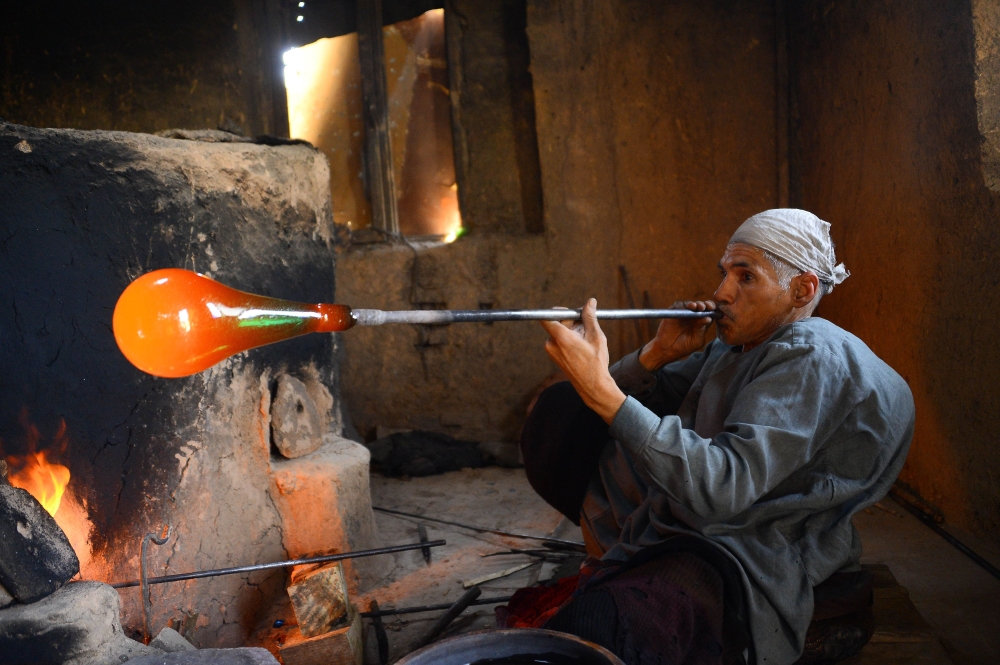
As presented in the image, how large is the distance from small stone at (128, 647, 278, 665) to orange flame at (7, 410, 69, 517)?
0.69 metres

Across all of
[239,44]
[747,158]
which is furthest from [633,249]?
[239,44]

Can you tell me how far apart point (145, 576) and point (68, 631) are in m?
0.56

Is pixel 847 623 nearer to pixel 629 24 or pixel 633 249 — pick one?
→ pixel 633 249

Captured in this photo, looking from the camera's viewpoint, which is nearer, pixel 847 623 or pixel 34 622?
pixel 34 622

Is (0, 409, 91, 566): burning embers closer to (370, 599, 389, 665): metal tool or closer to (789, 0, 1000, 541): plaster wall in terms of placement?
(370, 599, 389, 665): metal tool

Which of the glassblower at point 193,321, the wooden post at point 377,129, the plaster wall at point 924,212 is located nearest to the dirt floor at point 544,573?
the plaster wall at point 924,212

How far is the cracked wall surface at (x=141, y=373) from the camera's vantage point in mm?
2238

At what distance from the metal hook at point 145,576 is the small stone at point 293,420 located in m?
0.59

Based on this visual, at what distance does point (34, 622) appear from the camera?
1.78 metres

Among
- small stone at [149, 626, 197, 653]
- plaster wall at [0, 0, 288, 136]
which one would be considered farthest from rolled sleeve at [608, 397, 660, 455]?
plaster wall at [0, 0, 288, 136]

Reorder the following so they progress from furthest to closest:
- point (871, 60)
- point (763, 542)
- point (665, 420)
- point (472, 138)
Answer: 1. point (472, 138)
2. point (871, 60)
3. point (763, 542)
4. point (665, 420)

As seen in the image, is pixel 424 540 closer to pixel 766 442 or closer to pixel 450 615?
pixel 450 615

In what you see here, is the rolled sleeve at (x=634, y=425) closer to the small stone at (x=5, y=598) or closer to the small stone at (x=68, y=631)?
the small stone at (x=68, y=631)

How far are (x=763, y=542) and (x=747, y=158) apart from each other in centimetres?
407
